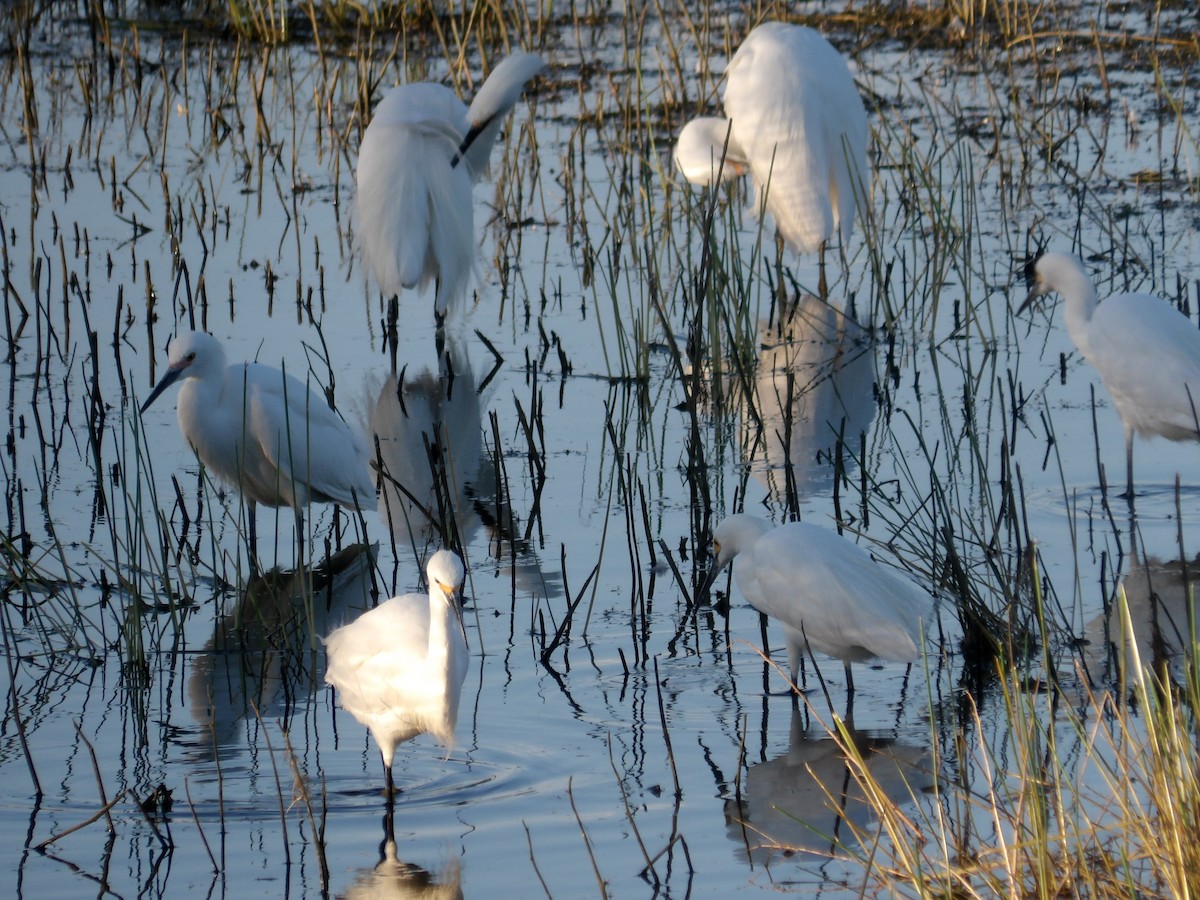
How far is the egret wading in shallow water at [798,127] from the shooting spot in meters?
9.21

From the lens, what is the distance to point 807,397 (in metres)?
7.43

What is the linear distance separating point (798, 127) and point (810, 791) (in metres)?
5.81

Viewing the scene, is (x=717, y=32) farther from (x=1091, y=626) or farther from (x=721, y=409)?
(x=1091, y=626)

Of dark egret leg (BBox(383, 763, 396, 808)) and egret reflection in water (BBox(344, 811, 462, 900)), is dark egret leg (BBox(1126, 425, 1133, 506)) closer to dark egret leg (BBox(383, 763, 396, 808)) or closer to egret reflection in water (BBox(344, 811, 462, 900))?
dark egret leg (BBox(383, 763, 396, 808))

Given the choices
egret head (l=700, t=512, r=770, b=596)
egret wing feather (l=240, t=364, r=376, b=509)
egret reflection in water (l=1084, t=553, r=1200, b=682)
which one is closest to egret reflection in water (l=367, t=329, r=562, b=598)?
egret wing feather (l=240, t=364, r=376, b=509)

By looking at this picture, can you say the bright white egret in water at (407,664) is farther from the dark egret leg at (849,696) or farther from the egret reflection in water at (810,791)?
the dark egret leg at (849,696)

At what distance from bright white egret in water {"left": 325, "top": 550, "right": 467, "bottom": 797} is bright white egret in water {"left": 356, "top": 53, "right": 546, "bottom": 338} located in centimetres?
422

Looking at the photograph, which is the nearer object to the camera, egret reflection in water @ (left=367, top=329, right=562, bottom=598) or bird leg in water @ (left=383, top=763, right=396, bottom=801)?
bird leg in water @ (left=383, top=763, right=396, bottom=801)

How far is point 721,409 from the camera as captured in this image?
6863mm

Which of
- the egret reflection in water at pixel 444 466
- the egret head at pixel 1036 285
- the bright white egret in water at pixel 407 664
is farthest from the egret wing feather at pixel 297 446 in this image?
the egret head at pixel 1036 285

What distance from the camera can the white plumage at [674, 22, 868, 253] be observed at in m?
9.21

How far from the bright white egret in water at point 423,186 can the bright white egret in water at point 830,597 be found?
395cm


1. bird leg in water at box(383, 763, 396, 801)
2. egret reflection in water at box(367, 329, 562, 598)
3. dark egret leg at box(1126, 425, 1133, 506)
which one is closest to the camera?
bird leg in water at box(383, 763, 396, 801)

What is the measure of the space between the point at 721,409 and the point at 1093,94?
6.05m
